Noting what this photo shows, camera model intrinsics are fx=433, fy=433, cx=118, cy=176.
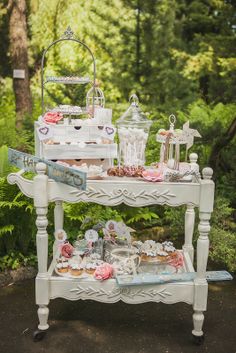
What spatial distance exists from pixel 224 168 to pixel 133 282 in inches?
116

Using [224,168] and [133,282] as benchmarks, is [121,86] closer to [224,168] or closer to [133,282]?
[224,168]

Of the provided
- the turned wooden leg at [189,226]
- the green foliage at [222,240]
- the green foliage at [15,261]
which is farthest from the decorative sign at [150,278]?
the green foliage at [15,261]

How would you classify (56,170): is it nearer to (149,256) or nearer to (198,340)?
(149,256)

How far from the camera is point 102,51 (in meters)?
10.1

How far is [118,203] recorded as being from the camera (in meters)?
2.50

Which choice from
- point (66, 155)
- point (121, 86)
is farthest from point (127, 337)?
point (121, 86)

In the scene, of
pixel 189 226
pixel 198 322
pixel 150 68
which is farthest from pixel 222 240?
pixel 150 68

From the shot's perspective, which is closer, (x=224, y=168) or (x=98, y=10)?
(x=224, y=168)

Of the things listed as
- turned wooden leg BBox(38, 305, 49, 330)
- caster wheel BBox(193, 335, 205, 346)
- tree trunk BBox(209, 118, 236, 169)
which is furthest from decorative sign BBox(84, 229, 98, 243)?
tree trunk BBox(209, 118, 236, 169)

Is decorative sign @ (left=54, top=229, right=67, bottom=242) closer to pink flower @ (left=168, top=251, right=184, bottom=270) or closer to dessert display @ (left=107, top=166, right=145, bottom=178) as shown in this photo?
dessert display @ (left=107, top=166, right=145, bottom=178)

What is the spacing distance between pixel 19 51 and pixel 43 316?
5.54 meters

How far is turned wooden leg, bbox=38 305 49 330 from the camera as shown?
8.82ft

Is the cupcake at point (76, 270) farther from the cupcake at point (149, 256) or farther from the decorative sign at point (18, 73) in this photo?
the decorative sign at point (18, 73)

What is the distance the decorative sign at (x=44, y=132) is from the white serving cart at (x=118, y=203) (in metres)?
0.24
